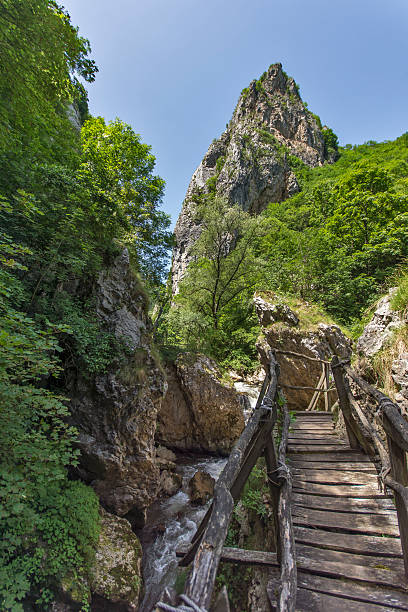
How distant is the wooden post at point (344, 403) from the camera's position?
3.87 meters

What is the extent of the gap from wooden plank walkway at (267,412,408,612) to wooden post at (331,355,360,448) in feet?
0.59

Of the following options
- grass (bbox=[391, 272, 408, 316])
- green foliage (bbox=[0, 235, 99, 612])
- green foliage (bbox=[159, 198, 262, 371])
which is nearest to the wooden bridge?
green foliage (bbox=[0, 235, 99, 612])

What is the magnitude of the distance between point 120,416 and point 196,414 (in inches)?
193

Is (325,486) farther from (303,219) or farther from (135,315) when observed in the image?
(303,219)

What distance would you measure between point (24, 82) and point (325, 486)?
805 cm

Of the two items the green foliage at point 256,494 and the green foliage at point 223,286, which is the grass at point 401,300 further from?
the green foliage at point 223,286

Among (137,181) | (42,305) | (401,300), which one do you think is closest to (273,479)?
(42,305)

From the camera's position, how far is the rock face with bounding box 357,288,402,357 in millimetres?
5364

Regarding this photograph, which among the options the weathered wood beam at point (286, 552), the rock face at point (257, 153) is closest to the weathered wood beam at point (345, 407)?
the weathered wood beam at point (286, 552)

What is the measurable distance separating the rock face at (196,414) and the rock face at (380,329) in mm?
6017

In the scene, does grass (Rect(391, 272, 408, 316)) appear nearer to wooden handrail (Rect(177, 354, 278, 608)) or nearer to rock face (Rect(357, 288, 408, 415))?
rock face (Rect(357, 288, 408, 415))

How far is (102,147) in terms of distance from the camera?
12508 mm

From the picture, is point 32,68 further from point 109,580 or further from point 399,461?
point 109,580

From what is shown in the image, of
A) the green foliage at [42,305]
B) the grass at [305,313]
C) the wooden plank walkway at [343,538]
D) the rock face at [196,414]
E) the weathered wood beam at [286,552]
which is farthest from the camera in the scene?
the grass at [305,313]
